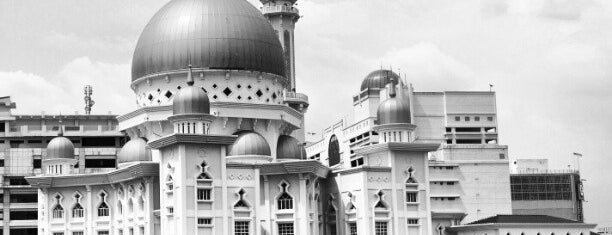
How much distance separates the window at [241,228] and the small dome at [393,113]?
1422 cm

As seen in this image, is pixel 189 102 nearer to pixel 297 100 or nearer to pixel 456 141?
pixel 297 100

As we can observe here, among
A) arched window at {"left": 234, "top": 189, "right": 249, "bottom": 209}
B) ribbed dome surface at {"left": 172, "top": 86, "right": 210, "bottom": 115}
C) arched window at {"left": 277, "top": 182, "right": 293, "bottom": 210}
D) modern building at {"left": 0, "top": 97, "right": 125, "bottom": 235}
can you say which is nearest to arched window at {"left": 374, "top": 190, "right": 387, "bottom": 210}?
arched window at {"left": 277, "top": 182, "right": 293, "bottom": 210}

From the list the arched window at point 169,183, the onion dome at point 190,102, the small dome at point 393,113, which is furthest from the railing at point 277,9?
the arched window at point 169,183

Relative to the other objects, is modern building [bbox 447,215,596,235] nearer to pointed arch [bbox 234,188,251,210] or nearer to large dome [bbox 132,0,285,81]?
pointed arch [bbox 234,188,251,210]

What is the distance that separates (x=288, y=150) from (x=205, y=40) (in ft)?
35.3

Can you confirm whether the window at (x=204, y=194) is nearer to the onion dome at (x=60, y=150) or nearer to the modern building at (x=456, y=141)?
the onion dome at (x=60, y=150)

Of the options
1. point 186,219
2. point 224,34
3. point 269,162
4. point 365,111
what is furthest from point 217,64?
point 365,111

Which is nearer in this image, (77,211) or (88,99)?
(77,211)

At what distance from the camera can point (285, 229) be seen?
80750 millimetres

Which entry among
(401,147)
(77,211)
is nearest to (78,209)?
(77,211)

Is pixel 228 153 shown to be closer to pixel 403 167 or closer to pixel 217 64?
pixel 217 64

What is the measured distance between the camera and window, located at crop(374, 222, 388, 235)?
8244 centimetres

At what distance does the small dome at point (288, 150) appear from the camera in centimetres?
8575

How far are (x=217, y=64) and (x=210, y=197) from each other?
42.5 ft
